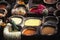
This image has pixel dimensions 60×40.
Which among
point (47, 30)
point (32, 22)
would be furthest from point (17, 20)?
point (47, 30)

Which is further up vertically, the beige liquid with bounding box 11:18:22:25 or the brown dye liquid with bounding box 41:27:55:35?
the beige liquid with bounding box 11:18:22:25

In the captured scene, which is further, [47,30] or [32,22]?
[32,22]

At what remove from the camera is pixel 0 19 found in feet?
7.73

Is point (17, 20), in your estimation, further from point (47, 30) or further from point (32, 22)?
point (47, 30)

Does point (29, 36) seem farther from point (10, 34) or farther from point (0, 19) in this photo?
point (0, 19)

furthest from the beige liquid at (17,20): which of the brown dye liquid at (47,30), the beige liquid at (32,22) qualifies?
the brown dye liquid at (47,30)

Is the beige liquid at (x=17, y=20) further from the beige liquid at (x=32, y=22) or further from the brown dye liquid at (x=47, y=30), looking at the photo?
the brown dye liquid at (x=47, y=30)

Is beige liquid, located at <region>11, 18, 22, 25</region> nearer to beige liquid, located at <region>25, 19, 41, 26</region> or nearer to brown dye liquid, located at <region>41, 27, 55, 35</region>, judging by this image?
beige liquid, located at <region>25, 19, 41, 26</region>

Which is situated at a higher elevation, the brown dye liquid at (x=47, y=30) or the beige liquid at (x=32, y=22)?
the beige liquid at (x=32, y=22)

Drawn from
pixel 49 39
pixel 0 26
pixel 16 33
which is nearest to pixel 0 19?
pixel 0 26

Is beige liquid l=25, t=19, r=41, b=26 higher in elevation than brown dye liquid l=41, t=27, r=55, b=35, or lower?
higher

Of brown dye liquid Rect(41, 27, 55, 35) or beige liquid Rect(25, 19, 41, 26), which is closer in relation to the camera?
brown dye liquid Rect(41, 27, 55, 35)

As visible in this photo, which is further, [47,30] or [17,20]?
[17,20]

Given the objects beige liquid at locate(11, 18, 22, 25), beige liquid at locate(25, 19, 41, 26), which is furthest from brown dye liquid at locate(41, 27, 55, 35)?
beige liquid at locate(11, 18, 22, 25)
